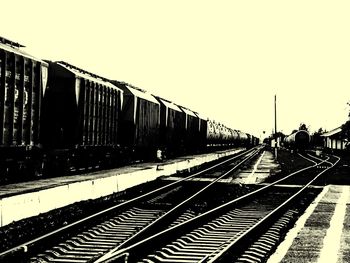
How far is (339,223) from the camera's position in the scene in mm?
10727

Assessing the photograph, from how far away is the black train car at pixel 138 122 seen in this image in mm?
25545

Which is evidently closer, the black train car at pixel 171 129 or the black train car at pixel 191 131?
the black train car at pixel 171 129

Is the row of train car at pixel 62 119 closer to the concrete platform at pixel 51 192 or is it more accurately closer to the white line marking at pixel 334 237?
the concrete platform at pixel 51 192

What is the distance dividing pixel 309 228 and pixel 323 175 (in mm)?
16536

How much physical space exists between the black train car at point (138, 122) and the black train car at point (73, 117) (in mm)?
2771

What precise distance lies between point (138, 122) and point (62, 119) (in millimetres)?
8521

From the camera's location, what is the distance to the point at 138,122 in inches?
1053

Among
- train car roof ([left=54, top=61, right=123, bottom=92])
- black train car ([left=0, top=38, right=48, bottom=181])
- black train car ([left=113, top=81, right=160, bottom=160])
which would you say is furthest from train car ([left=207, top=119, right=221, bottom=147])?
black train car ([left=0, top=38, right=48, bottom=181])

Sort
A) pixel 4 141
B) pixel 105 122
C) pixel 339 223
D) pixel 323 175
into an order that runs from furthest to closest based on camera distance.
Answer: pixel 323 175 < pixel 105 122 < pixel 4 141 < pixel 339 223

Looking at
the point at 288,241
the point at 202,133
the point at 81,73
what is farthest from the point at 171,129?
the point at 288,241

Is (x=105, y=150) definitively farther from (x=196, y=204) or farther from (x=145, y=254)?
(x=145, y=254)

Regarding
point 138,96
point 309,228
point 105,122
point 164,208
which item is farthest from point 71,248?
point 138,96

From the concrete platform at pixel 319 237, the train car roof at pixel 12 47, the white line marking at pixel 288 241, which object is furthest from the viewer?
the train car roof at pixel 12 47

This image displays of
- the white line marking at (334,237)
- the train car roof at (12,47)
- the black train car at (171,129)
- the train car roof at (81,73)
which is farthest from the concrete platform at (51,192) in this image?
the black train car at (171,129)
